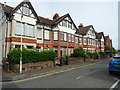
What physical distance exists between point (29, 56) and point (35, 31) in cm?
626

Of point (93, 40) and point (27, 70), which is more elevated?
point (93, 40)

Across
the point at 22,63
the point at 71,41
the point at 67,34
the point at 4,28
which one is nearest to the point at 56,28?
the point at 67,34

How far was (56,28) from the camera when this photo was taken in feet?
64.1

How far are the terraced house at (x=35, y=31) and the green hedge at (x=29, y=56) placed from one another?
5.06 ft

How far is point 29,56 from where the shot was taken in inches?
430

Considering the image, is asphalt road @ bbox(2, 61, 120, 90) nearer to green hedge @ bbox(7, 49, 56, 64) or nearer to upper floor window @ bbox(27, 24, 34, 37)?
green hedge @ bbox(7, 49, 56, 64)

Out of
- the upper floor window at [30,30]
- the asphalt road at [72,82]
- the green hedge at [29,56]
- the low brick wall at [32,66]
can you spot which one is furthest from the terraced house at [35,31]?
the asphalt road at [72,82]

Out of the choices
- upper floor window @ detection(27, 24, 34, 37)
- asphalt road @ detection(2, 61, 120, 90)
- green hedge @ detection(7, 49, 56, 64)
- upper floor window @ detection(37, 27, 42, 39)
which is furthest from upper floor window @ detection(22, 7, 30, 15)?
asphalt road @ detection(2, 61, 120, 90)

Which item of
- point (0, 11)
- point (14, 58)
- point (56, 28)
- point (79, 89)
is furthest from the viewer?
point (56, 28)

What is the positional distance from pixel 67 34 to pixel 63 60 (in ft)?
26.5

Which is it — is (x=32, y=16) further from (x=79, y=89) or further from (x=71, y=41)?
(x=79, y=89)

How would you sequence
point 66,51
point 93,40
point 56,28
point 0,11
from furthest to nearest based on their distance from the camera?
point 93,40, point 66,51, point 56,28, point 0,11

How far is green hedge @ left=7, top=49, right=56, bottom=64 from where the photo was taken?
9.95 m

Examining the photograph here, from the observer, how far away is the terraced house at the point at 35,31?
13195 mm
